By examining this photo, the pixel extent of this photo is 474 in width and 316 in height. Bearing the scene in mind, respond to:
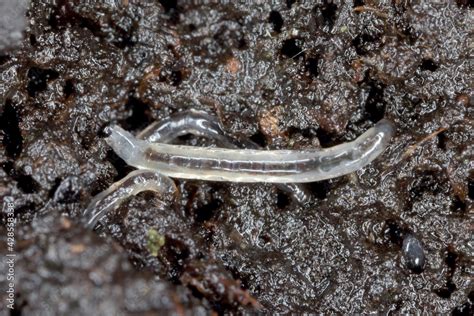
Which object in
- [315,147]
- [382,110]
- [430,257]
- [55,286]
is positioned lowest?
[55,286]

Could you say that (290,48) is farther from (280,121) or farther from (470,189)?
(470,189)

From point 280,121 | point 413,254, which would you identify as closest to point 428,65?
point 280,121

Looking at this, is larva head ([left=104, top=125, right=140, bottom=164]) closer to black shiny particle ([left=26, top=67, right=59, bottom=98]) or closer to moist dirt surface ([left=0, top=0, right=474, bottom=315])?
moist dirt surface ([left=0, top=0, right=474, bottom=315])

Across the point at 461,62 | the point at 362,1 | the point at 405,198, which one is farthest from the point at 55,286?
the point at 461,62

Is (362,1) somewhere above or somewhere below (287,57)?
above

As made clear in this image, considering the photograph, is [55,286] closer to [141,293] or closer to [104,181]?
[141,293]

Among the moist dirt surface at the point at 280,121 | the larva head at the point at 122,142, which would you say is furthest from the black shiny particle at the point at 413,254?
the larva head at the point at 122,142
